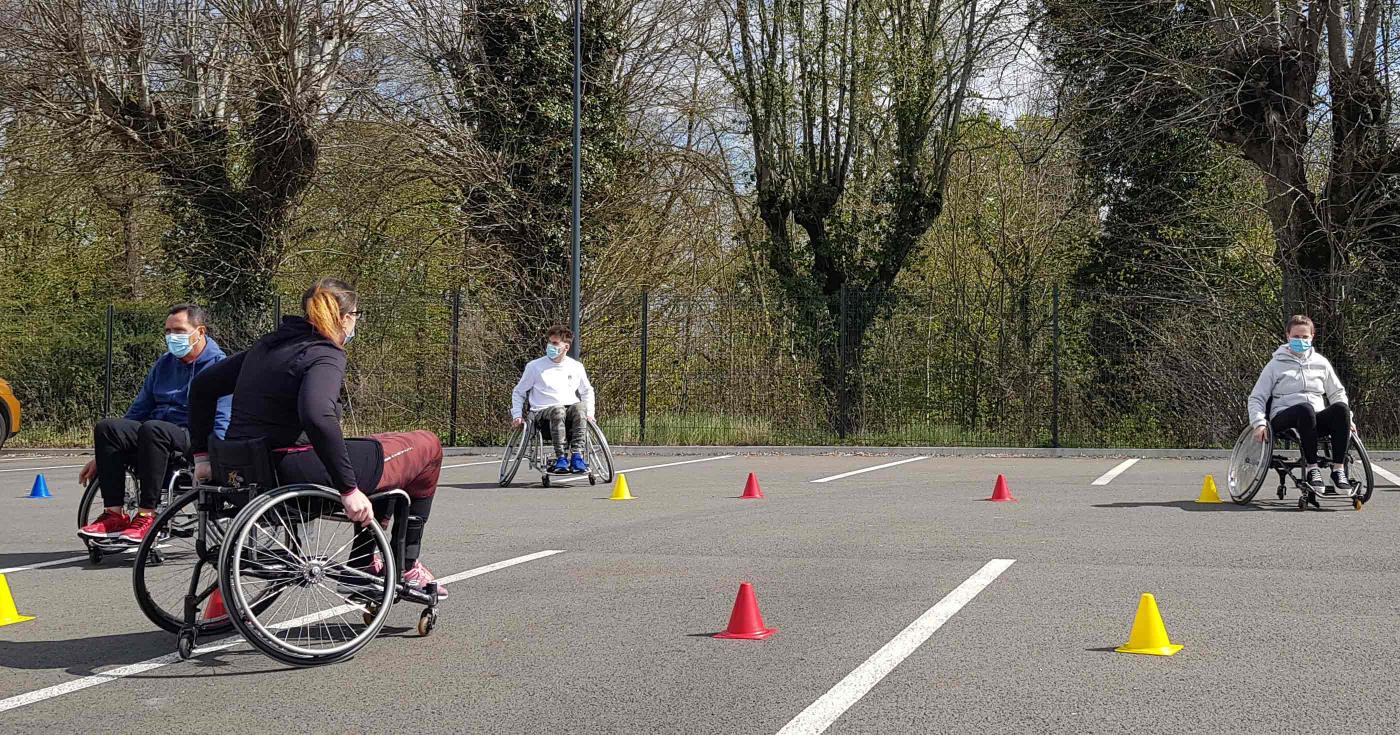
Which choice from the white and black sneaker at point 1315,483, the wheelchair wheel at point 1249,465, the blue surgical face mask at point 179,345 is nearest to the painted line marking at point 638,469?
the wheelchair wheel at point 1249,465

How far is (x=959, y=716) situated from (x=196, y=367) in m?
5.87

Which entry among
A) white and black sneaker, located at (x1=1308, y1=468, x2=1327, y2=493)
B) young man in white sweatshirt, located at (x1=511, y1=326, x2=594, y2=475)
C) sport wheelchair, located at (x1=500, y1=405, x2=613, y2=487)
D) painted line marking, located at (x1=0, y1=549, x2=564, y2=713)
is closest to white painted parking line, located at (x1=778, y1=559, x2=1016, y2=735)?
painted line marking, located at (x1=0, y1=549, x2=564, y2=713)

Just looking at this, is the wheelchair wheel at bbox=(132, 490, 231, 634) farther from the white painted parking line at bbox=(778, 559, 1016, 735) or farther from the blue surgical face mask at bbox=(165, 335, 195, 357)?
the white painted parking line at bbox=(778, 559, 1016, 735)

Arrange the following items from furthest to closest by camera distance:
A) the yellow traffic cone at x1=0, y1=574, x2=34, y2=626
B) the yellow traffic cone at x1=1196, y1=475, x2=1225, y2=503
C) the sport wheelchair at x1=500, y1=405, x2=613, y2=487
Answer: the sport wheelchair at x1=500, y1=405, x2=613, y2=487, the yellow traffic cone at x1=1196, y1=475, x2=1225, y2=503, the yellow traffic cone at x1=0, y1=574, x2=34, y2=626

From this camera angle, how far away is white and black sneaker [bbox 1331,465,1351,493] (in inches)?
452

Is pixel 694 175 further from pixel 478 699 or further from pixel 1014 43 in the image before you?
pixel 478 699

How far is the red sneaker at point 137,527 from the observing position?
330 inches

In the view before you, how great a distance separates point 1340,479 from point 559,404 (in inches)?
287

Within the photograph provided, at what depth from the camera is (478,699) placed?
198 inches

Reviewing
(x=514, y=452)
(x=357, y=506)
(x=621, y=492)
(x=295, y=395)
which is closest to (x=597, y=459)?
(x=514, y=452)

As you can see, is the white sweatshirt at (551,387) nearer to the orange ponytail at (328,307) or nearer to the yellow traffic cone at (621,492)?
the yellow traffic cone at (621,492)

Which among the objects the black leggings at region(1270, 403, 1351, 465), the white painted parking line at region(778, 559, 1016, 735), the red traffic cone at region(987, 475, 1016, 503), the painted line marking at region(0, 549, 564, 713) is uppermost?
the black leggings at region(1270, 403, 1351, 465)

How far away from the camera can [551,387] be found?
14430 millimetres

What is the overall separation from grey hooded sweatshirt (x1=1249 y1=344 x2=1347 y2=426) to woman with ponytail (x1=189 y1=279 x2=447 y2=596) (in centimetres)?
800
